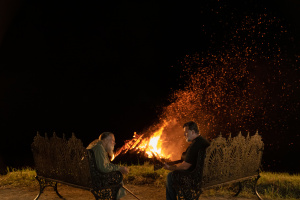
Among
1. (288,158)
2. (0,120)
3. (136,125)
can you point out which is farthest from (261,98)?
(0,120)

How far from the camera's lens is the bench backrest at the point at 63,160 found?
18.7 ft

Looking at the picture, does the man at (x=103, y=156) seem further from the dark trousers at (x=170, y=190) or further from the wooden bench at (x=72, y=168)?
the dark trousers at (x=170, y=190)

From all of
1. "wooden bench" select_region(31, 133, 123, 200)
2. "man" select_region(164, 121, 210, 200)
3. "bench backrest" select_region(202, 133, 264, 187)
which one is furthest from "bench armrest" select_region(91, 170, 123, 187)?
"bench backrest" select_region(202, 133, 264, 187)

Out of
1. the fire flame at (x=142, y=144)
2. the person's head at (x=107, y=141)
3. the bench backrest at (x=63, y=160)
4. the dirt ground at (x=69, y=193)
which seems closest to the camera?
the bench backrest at (x=63, y=160)

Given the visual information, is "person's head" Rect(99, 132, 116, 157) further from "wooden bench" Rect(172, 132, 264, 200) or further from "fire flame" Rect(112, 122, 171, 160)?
"fire flame" Rect(112, 122, 171, 160)

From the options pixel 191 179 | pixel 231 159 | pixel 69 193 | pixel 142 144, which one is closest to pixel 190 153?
pixel 191 179

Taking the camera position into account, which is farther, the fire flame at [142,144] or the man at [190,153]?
the fire flame at [142,144]

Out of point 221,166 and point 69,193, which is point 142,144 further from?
point 221,166

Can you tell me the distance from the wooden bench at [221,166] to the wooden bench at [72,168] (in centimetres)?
108

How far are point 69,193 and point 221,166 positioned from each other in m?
3.45

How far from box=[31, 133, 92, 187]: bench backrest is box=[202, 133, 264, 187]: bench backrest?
1993 mm

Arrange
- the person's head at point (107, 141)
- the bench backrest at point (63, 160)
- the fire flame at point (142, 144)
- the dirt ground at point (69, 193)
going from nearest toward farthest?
the bench backrest at point (63, 160) → the person's head at point (107, 141) → the dirt ground at point (69, 193) → the fire flame at point (142, 144)

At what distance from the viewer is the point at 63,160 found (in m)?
6.15

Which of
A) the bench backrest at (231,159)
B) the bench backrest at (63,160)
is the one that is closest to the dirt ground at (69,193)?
the bench backrest at (63,160)
